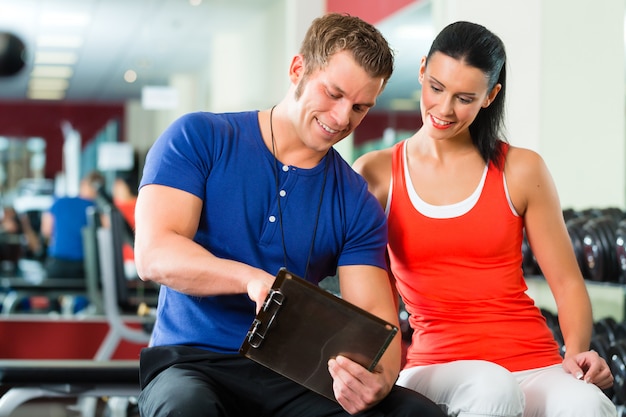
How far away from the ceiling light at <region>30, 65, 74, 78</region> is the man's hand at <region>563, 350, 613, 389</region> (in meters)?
10.8

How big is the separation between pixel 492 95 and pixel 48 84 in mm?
11709

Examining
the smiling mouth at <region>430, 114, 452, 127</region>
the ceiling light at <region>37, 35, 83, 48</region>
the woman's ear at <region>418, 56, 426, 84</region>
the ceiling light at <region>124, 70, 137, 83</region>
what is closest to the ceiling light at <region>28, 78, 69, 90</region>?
the ceiling light at <region>124, 70, 137, 83</region>

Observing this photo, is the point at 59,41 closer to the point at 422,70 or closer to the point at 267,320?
the point at 422,70

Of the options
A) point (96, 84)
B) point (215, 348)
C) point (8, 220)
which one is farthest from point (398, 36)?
point (96, 84)

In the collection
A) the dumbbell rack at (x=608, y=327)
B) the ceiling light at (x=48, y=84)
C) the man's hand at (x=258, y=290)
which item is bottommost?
the dumbbell rack at (x=608, y=327)

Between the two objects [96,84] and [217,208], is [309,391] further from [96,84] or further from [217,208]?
[96,84]

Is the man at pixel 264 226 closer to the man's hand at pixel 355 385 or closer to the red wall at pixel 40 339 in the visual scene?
the man's hand at pixel 355 385

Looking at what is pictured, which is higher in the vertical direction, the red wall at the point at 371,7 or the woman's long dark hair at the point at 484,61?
the red wall at the point at 371,7

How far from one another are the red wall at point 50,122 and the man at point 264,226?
11877 mm

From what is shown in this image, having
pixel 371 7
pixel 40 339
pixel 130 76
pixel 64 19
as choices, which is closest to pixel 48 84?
pixel 130 76

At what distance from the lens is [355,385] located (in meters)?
1.52

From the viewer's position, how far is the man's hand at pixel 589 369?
Result: 1.72 meters

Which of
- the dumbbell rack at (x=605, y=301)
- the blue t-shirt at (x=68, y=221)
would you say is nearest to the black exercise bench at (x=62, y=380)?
the dumbbell rack at (x=605, y=301)

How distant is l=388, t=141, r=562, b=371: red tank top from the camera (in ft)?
6.06
